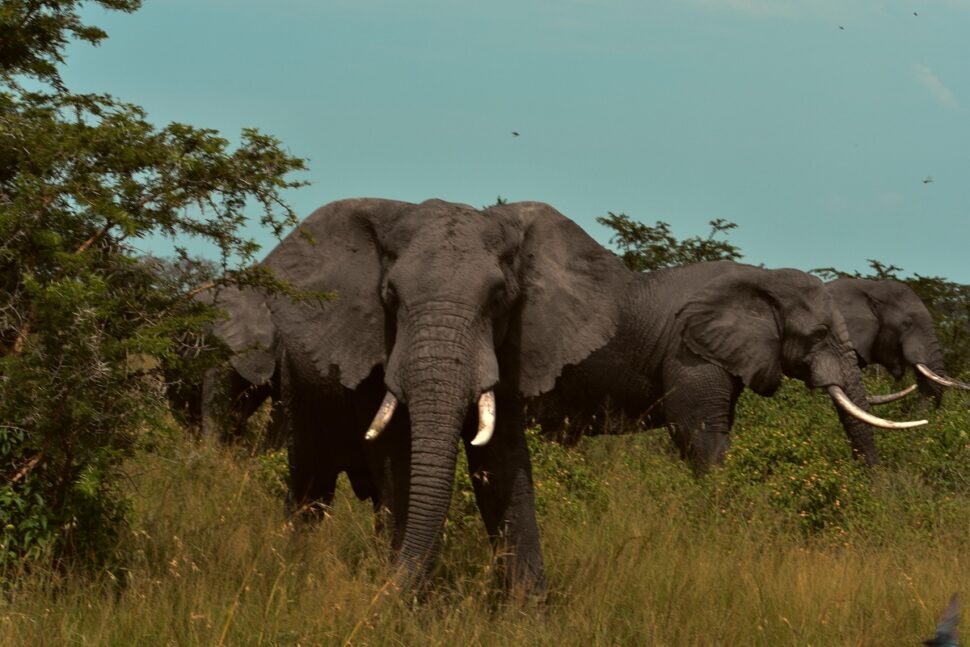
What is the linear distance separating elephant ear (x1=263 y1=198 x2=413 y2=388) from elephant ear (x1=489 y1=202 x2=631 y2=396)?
57 cm

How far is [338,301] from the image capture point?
6.66m

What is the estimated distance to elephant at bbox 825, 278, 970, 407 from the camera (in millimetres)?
16562

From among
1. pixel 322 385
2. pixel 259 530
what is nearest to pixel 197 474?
pixel 259 530

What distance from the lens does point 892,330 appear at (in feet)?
55.1

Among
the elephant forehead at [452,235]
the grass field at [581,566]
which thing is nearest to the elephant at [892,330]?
the grass field at [581,566]

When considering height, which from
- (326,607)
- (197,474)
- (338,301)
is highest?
(338,301)

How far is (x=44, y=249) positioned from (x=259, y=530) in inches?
77.1

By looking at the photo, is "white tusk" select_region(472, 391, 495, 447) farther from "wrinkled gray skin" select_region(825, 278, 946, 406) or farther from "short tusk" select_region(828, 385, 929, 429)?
"wrinkled gray skin" select_region(825, 278, 946, 406)

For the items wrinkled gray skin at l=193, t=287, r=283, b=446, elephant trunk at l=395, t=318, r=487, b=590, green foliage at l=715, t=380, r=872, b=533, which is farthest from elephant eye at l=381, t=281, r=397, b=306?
wrinkled gray skin at l=193, t=287, r=283, b=446

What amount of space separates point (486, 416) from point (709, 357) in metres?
5.80

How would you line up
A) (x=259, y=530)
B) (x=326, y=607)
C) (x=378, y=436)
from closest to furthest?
(x=326, y=607) → (x=378, y=436) → (x=259, y=530)

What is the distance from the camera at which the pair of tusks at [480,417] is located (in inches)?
236

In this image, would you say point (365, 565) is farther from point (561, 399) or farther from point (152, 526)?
point (561, 399)

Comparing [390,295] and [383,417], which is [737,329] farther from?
[383,417]
